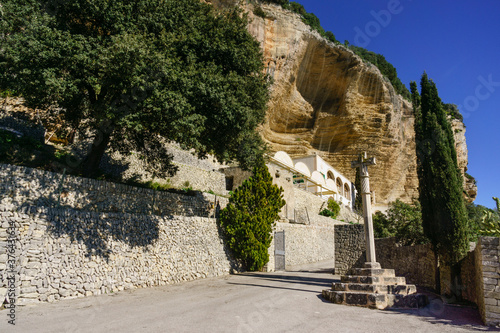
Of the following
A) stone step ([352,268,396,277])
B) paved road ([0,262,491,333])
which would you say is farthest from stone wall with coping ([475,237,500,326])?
stone step ([352,268,396,277])

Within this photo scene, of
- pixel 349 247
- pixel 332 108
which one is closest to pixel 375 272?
pixel 349 247

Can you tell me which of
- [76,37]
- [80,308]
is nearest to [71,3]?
[76,37]

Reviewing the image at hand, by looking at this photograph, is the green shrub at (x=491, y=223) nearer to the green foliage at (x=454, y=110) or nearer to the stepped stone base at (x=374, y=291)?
the stepped stone base at (x=374, y=291)

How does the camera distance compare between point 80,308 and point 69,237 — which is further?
point 69,237

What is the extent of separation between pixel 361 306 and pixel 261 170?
916 centimetres

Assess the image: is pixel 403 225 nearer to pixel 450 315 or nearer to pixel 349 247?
pixel 349 247

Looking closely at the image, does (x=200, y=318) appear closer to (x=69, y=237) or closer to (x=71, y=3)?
(x=69, y=237)

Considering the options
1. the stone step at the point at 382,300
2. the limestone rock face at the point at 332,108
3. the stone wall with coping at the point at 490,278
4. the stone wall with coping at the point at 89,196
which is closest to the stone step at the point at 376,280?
the stone step at the point at 382,300

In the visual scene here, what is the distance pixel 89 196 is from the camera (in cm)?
1176

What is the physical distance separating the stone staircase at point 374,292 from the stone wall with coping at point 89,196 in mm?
8577

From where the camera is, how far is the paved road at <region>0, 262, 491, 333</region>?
5.62 metres

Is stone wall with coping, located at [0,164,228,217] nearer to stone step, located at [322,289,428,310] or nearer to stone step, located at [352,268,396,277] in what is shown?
stone step, located at [352,268,396,277]

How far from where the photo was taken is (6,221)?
7457 millimetres

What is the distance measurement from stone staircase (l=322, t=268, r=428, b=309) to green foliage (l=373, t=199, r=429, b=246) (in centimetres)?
421
